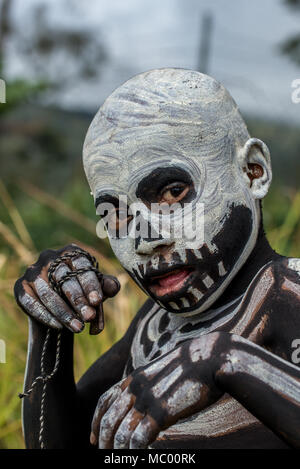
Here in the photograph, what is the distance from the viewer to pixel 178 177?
144cm

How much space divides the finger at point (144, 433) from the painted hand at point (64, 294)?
355mm

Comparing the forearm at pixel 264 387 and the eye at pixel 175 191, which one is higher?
the eye at pixel 175 191

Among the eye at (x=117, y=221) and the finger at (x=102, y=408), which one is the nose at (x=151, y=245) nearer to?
the eye at (x=117, y=221)

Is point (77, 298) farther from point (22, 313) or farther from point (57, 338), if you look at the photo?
point (22, 313)

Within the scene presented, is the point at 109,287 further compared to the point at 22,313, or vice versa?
the point at 22,313

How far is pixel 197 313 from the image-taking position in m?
1.53

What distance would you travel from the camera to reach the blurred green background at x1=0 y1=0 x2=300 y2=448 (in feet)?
10.7

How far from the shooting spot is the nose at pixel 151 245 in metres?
1.43

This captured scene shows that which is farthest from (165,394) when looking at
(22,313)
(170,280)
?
(22,313)

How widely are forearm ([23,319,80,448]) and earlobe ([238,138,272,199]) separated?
1.96ft

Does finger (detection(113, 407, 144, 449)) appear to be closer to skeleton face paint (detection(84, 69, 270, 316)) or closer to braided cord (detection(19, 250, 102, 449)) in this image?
skeleton face paint (detection(84, 69, 270, 316))

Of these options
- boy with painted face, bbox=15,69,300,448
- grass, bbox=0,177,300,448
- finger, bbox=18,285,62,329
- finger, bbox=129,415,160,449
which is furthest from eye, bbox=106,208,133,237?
grass, bbox=0,177,300,448

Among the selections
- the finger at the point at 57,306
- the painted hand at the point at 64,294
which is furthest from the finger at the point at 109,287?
the finger at the point at 57,306

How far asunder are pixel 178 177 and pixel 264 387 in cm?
50
